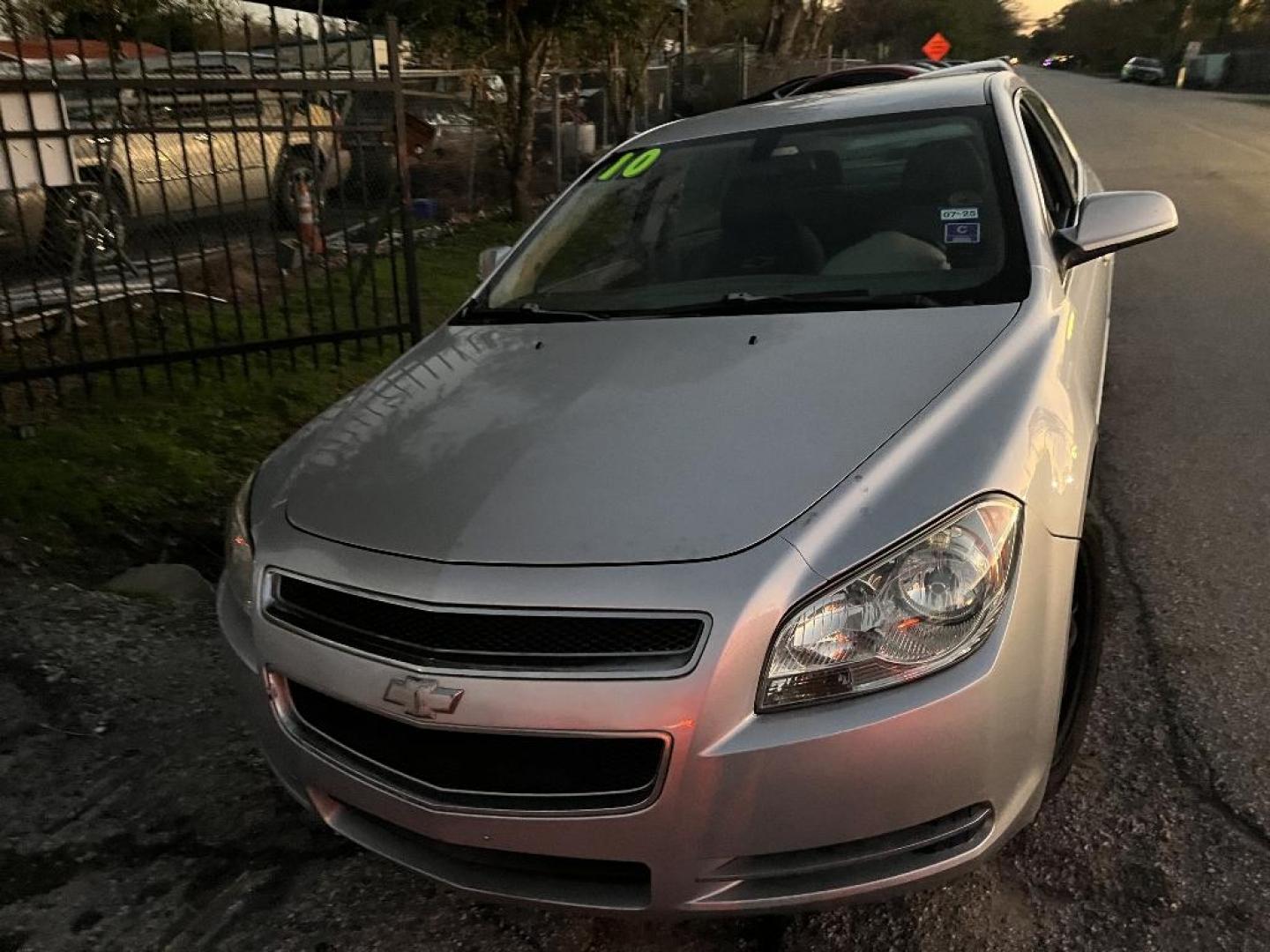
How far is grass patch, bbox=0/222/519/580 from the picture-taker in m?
4.34

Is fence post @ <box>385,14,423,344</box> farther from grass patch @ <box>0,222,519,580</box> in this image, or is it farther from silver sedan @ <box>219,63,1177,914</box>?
silver sedan @ <box>219,63,1177,914</box>

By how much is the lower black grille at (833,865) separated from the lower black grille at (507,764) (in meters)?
0.24

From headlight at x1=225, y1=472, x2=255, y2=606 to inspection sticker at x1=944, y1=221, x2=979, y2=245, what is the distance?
206 centimetres

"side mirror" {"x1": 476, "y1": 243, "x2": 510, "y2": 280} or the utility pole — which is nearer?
"side mirror" {"x1": 476, "y1": 243, "x2": 510, "y2": 280}

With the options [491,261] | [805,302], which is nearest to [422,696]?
[805,302]

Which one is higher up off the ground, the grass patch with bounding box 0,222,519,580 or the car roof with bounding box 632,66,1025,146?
the car roof with bounding box 632,66,1025,146

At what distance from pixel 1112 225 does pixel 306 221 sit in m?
6.19

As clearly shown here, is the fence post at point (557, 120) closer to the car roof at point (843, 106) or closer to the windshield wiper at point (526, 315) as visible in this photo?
the car roof at point (843, 106)

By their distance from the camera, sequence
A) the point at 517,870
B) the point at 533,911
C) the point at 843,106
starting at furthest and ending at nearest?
the point at 843,106, the point at 533,911, the point at 517,870

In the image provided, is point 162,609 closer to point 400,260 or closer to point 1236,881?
point 1236,881

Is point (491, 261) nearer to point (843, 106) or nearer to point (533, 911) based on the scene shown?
point (843, 106)

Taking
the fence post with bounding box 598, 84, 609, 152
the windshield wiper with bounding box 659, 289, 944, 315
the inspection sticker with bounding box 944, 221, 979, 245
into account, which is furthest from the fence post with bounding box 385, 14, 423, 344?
the fence post with bounding box 598, 84, 609, 152

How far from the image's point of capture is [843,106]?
372 cm

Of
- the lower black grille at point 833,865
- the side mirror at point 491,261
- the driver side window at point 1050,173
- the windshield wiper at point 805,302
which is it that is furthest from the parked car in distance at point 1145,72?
the lower black grille at point 833,865
